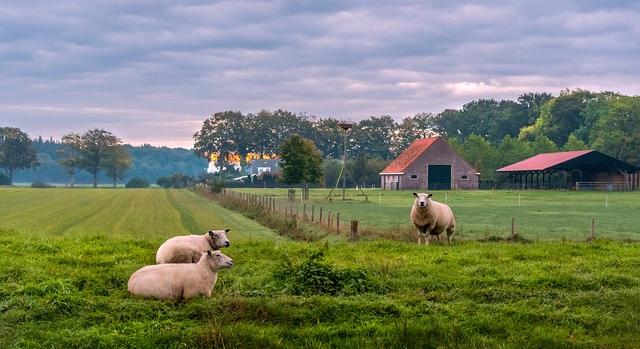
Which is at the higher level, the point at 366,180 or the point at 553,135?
the point at 553,135

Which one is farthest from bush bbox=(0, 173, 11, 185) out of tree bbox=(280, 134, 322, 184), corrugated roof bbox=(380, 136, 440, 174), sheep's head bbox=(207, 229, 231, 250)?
sheep's head bbox=(207, 229, 231, 250)

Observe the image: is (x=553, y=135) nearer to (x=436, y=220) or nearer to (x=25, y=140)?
(x=25, y=140)

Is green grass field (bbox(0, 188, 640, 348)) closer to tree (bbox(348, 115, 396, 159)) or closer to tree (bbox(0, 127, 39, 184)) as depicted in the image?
tree (bbox(348, 115, 396, 159))

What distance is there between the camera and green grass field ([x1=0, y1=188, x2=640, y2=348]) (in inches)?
456

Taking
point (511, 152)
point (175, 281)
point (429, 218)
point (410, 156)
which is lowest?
point (175, 281)

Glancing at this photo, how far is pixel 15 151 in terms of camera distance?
196m

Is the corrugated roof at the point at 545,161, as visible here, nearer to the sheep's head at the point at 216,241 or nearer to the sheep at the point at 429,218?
the sheep at the point at 429,218

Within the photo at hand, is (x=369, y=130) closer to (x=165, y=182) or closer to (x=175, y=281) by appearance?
(x=165, y=182)

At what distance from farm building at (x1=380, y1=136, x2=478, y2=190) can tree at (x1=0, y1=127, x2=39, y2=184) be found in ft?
401

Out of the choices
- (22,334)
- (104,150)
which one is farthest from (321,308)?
(104,150)

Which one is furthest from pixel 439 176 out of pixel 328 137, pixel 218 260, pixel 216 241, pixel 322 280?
pixel 218 260

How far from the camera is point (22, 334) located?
11.4m

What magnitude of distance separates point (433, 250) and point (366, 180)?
12676 cm

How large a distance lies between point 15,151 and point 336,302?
661 feet
